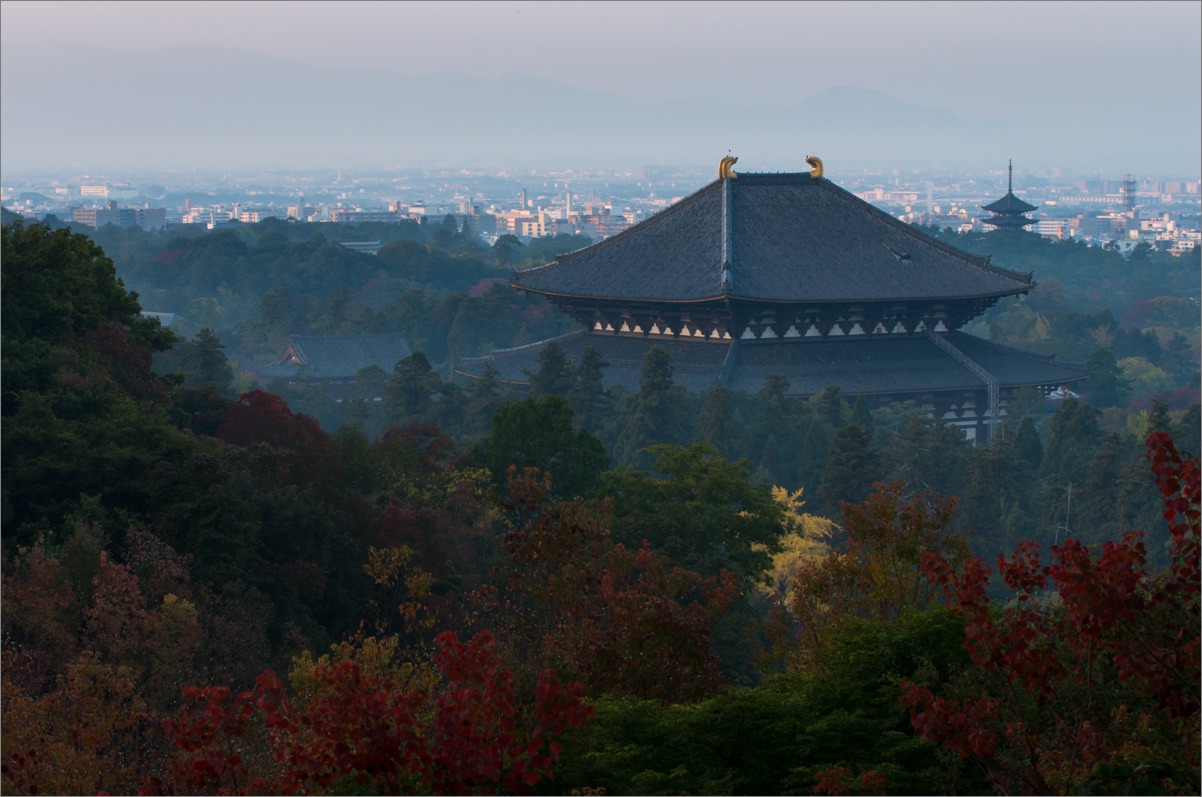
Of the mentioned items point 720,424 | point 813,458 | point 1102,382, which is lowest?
point 813,458

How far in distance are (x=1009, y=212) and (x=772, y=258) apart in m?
59.5

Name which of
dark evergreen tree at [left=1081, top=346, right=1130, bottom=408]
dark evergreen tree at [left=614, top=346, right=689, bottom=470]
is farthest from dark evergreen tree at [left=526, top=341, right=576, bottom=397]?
dark evergreen tree at [left=1081, top=346, right=1130, bottom=408]

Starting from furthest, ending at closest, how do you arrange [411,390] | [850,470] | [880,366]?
[880,366]
[411,390]
[850,470]

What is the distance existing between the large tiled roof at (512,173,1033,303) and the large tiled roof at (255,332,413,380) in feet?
52.7

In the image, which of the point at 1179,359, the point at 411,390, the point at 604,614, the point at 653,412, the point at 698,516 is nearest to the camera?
the point at 604,614

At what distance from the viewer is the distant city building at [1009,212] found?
101000 mm

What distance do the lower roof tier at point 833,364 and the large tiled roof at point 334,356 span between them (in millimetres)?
15448

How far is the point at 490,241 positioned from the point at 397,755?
183217 millimetres

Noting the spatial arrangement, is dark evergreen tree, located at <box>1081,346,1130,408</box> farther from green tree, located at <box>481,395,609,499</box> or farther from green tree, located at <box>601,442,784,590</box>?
green tree, located at <box>481,395,609,499</box>

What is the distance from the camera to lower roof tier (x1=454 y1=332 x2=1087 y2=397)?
44.7 meters

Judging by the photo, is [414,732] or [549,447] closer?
[414,732]

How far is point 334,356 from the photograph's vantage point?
64.2 meters

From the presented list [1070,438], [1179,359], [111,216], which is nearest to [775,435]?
[1070,438]

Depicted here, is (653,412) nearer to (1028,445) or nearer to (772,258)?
(772,258)
